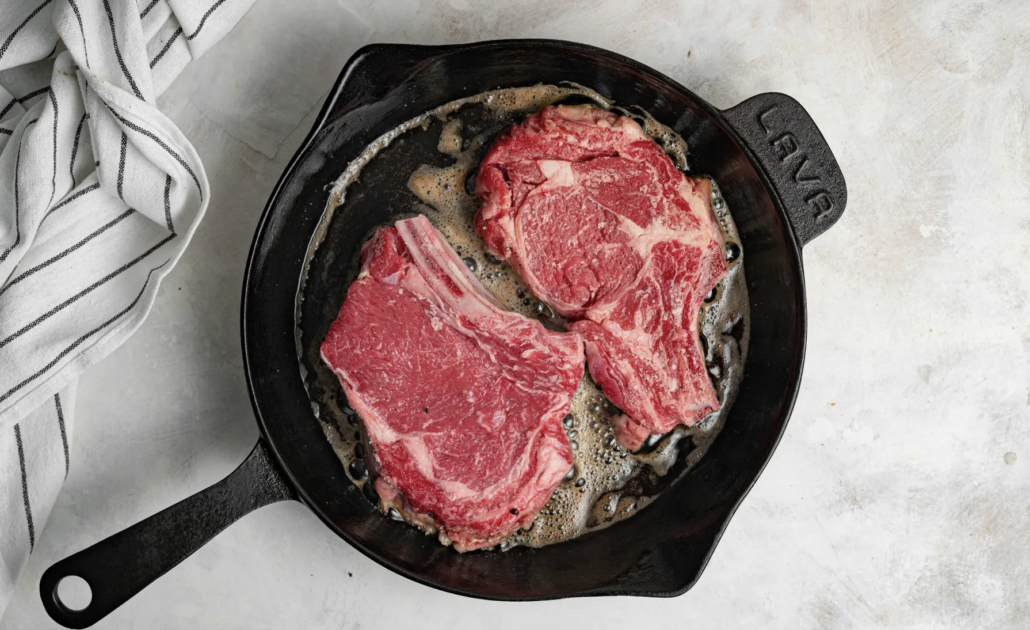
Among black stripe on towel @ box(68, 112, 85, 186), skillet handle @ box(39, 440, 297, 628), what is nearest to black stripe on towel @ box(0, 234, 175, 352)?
black stripe on towel @ box(68, 112, 85, 186)

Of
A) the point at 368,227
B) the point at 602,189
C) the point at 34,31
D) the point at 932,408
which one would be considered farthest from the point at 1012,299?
the point at 34,31

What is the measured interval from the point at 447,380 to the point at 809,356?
3.31 ft

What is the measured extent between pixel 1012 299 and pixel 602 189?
1.21 metres

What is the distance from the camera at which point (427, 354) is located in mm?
1721

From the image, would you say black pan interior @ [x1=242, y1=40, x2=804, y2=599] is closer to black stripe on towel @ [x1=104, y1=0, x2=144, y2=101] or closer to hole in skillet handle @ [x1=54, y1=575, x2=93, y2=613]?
black stripe on towel @ [x1=104, y1=0, x2=144, y2=101]

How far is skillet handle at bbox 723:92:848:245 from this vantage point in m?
1.66

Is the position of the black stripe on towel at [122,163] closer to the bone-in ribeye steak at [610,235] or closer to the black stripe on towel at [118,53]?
the black stripe on towel at [118,53]

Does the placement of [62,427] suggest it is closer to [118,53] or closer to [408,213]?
[118,53]

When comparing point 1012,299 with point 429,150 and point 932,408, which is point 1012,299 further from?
point 429,150

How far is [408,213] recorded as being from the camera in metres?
1.88

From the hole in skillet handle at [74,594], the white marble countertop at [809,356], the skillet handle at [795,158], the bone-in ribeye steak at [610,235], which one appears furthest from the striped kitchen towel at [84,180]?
the skillet handle at [795,158]

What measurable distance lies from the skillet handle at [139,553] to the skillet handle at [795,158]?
1.44 m

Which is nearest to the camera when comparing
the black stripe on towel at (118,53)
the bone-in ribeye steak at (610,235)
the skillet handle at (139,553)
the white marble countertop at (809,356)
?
the skillet handle at (139,553)

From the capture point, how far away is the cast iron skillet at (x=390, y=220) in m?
1.58
